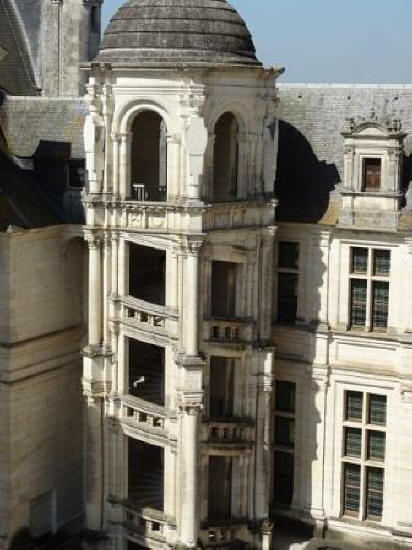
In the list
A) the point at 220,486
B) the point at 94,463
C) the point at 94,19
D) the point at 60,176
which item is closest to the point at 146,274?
the point at 60,176

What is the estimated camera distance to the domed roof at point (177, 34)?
102ft

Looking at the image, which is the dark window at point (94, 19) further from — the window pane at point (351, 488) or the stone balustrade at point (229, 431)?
the window pane at point (351, 488)

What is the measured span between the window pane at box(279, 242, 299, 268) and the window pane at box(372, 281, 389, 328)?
2.72 meters

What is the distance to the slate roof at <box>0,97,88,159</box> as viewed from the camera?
37125 mm

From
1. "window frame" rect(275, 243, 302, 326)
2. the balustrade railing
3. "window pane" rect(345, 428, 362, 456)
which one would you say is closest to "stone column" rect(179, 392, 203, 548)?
the balustrade railing

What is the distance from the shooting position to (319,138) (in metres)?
35.7

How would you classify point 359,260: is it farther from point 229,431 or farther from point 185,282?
point 229,431

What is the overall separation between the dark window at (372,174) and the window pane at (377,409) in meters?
6.51

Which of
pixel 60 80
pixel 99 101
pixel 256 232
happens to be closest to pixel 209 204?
pixel 256 232

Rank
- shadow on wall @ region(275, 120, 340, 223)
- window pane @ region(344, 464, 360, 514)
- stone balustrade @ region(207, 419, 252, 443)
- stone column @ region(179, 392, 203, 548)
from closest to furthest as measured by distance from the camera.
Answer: stone column @ region(179, 392, 203, 548)
stone balustrade @ region(207, 419, 252, 443)
shadow on wall @ region(275, 120, 340, 223)
window pane @ region(344, 464, 360, 514)

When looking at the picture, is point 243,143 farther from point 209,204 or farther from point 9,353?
point 9,353

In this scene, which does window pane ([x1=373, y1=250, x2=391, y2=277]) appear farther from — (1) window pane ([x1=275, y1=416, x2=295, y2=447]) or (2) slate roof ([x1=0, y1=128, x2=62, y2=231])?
(2) slate roof ([x1=0, y1=128, x2=62, y2=231])

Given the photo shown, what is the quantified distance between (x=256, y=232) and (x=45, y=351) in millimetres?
7763

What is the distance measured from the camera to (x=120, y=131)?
104ft
